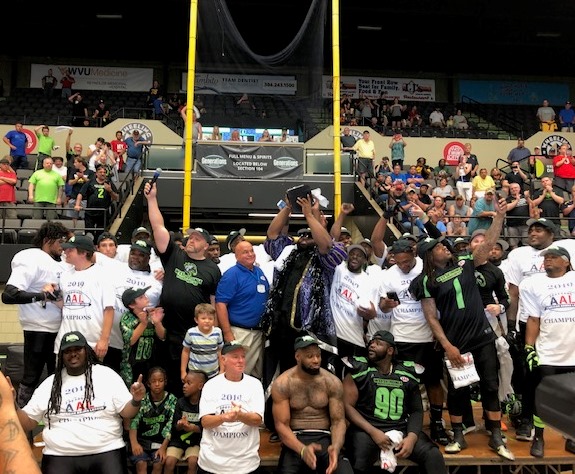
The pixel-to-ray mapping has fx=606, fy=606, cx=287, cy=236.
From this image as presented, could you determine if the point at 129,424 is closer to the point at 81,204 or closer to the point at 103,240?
the point at 103,240

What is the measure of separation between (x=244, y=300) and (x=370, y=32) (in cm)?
2046

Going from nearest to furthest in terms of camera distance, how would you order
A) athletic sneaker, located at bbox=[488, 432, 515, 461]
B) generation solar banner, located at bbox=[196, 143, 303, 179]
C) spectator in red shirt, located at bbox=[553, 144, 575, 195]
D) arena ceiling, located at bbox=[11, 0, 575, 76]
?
athletic sneaker, located at bbox=[488, 432, 515, 461], generation solar banner, located at bbox=[196, 143, 303, 179], spectator in red shirt, located at bbox=[553, 144, 575, 195], arena ceiling, located at bbox=[11, 0, 575, 76]

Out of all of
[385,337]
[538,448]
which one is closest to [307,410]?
[385,337]

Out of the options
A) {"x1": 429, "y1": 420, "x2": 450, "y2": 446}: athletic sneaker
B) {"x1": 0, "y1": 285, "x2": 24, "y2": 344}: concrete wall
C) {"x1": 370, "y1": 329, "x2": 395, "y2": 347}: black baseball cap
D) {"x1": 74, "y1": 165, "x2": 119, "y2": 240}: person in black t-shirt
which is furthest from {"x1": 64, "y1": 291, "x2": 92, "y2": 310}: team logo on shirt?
{"x1": 0, "y1": 285, "x2": 24, "y2": 344}: concrete wall

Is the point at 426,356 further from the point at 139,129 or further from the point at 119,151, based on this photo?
the point at 139,129

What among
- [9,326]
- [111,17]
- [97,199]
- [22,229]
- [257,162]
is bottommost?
[9,326]

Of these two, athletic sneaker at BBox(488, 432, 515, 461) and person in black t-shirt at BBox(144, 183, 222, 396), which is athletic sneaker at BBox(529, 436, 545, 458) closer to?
athletic sneaker at BBox(488, 432, 515, 461)

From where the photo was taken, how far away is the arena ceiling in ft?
70.6

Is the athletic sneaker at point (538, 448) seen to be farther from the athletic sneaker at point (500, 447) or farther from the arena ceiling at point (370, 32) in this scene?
the arena ceiling at point (370, 32)

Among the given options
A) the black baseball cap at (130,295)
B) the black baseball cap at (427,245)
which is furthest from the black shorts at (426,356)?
the black baseball cap at (130,295)

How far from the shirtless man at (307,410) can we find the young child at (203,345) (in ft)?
1.85

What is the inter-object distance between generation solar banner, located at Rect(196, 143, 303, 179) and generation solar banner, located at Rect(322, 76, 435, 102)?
10.3 meters

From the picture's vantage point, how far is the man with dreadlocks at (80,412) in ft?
14.0

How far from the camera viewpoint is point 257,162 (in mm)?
13977
